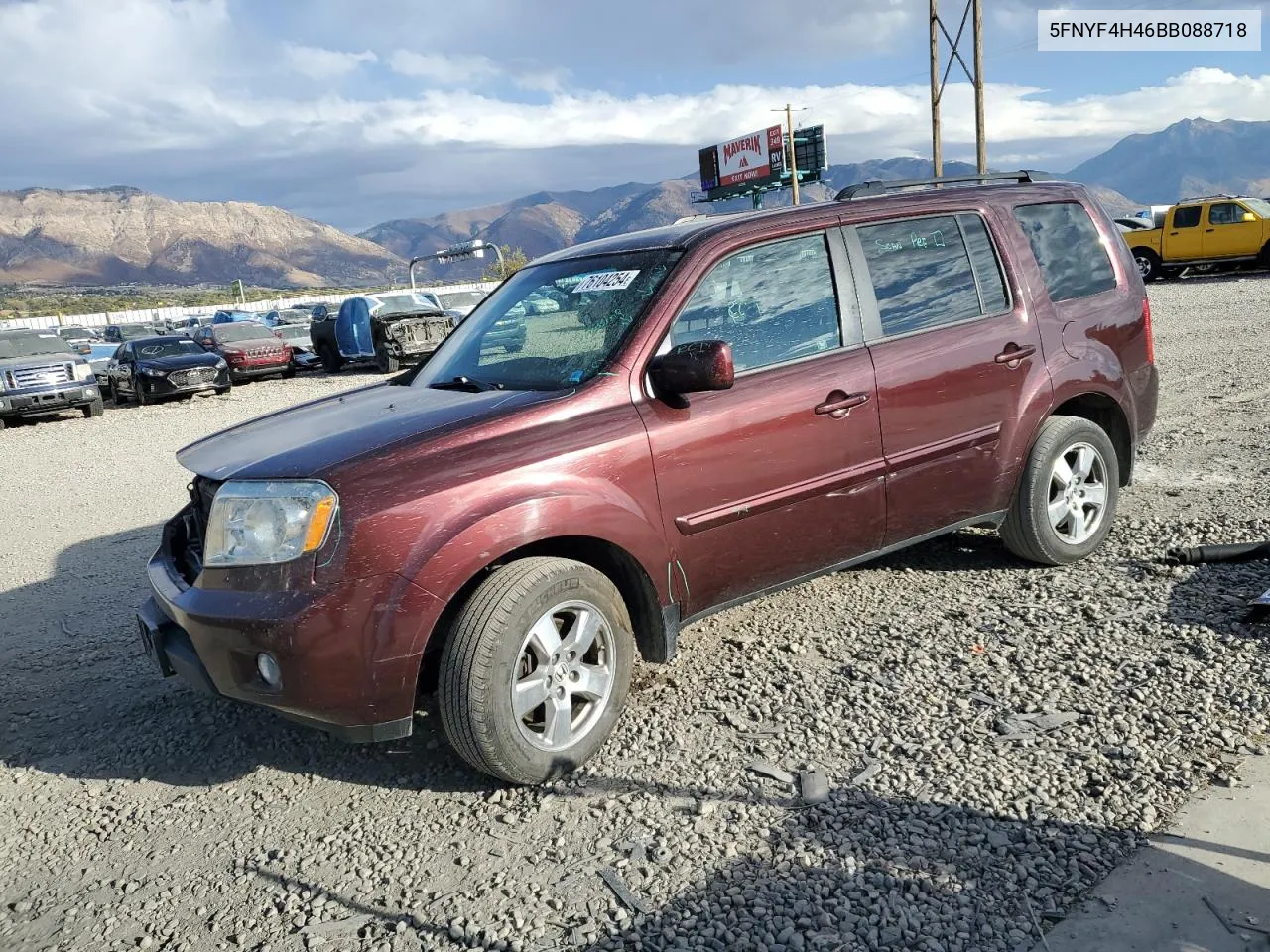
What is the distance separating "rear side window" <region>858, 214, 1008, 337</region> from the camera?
13.6 feet

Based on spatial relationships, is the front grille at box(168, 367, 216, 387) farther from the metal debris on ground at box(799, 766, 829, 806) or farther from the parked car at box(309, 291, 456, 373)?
the metal debris on ground at box(799, 766, 829, 806)

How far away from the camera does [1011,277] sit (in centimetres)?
452

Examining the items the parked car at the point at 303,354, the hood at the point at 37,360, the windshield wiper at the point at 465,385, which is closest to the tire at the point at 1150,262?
the parked car at the point at 303,354

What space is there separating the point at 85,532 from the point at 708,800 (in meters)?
6.34

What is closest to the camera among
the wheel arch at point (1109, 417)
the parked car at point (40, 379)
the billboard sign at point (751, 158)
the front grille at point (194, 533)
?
the front grille at point (194, 533)

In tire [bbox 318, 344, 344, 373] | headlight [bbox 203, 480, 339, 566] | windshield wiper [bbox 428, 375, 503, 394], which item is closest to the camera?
headlight [bbox 203, 480, 339, 566]

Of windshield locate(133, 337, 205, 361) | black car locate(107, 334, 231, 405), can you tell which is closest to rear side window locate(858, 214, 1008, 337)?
black car locate(107, 334, 231, 405)

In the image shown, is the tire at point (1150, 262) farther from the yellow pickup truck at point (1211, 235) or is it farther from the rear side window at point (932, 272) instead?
the rear side window at point (932, 272)

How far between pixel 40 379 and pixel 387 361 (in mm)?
6128

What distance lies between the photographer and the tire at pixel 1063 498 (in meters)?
4.55

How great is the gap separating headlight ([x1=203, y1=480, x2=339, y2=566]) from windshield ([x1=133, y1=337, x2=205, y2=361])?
58.6ft

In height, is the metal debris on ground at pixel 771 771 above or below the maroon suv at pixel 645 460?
below

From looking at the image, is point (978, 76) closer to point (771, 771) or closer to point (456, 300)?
point (456, 300)

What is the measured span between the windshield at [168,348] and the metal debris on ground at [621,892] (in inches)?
746
